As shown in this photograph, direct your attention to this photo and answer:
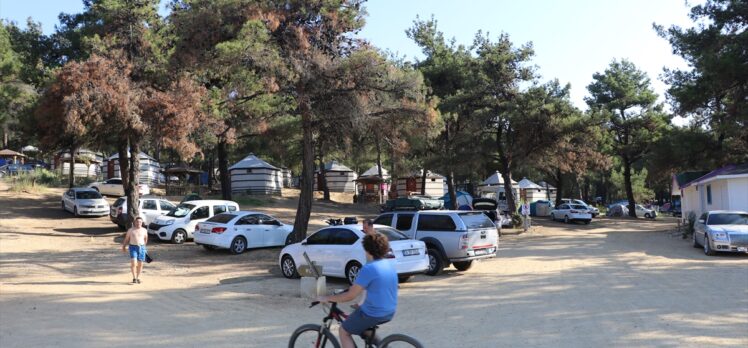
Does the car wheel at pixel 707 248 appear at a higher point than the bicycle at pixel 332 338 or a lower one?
lower

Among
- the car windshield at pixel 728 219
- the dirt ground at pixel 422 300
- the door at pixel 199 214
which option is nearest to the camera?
the dirt ground at pixel 422 300

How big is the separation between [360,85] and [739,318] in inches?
470

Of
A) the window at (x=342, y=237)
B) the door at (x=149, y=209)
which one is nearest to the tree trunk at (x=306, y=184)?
the window at (x=342, y=237)

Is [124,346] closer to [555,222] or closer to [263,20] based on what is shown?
[263,20]

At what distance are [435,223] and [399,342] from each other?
1007 cm

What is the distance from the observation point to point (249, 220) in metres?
20.0

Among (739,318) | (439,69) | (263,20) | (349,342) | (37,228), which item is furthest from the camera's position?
(439,69)

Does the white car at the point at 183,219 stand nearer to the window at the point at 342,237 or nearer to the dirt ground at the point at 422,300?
the dirt ground at the point at 422,300

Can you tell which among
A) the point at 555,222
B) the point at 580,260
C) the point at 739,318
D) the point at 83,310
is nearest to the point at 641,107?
the point at 555,222

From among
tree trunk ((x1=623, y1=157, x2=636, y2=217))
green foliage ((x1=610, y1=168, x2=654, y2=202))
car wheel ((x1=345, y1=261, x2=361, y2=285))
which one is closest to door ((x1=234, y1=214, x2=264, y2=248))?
car wheel ((x1=345, y1=261, x2=361, y2=285))

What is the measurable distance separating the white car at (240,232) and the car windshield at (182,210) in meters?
3.51

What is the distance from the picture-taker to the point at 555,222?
41.1 meters

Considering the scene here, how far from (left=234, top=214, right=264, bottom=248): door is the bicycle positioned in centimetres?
1403

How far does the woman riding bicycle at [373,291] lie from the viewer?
510cm
